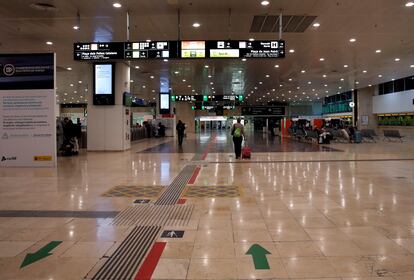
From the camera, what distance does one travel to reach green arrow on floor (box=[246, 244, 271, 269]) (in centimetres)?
367

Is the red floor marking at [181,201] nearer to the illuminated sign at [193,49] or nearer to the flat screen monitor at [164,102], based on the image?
the illuminated sign at [193,49]

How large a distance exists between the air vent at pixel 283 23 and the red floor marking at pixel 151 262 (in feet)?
30.2

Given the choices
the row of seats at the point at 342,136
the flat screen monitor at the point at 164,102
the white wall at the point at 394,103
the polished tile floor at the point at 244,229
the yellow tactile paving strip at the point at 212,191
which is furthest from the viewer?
the flat screen monitor at the point at 164,102

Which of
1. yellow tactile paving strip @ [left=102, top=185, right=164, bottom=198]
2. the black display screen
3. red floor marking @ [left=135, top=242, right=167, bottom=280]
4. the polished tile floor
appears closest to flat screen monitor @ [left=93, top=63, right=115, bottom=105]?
the black display screen

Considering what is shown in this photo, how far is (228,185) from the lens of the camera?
8406 mm

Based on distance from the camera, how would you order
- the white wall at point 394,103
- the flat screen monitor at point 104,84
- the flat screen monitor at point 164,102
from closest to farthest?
1. the flat screen monitor at point 104,84
2. the white wall at point 394,103
3. the flat screen monitor at point 164,102

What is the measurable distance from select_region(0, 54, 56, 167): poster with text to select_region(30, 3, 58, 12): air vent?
56.1 inches

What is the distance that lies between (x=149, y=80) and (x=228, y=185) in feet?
70.8

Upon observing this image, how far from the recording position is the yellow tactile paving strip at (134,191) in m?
7.36

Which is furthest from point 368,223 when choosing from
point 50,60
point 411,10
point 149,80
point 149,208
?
point 149,80

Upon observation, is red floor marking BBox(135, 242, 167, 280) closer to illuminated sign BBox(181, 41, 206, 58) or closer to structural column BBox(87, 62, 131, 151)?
illuminated sign BBox(181, 41, 206, 58)

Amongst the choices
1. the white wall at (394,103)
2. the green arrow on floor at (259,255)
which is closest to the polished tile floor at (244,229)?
the green arrow on floor at (259,255)

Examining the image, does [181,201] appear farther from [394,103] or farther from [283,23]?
[394,103]

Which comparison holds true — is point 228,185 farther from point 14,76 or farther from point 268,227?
point 14,76
